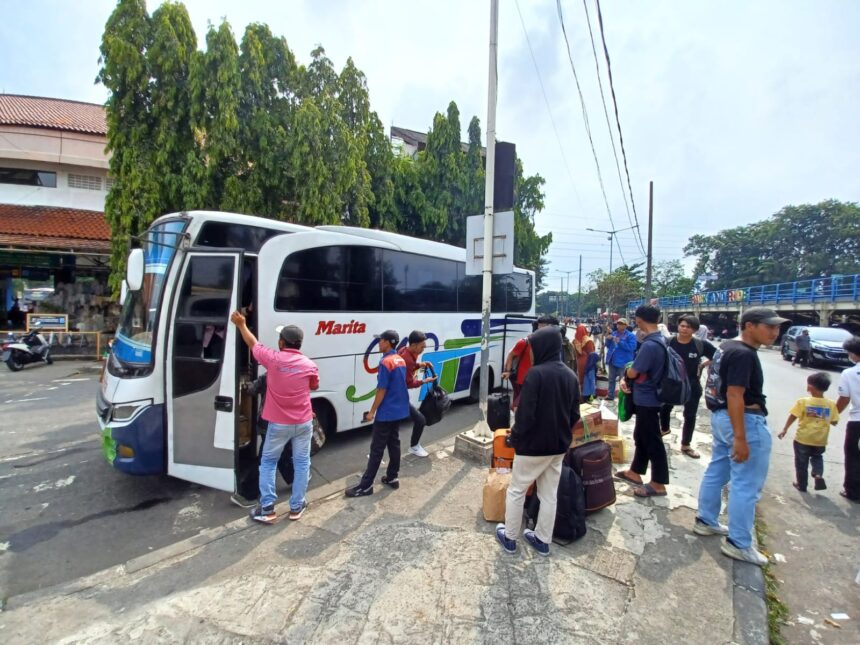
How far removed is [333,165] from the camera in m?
10.7

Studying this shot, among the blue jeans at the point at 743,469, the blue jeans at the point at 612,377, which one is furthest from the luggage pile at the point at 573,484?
the blue jeans at the point at 612,377

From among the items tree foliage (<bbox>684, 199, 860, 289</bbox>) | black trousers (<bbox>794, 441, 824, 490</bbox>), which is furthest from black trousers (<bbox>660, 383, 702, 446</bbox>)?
tree foliage (<bbox>684, 199, 860, 289</bbox>)

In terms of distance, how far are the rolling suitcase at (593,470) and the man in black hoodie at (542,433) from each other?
1.97ft

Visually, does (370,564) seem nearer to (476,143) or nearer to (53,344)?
(476,143)

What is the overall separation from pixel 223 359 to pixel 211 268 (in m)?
0.91

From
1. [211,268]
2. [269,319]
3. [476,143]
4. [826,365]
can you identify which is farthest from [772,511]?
[826,365]

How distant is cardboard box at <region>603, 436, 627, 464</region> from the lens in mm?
5129

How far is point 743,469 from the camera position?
3262mm

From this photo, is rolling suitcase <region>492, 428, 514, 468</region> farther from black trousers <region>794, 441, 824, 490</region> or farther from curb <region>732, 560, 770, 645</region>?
black trousers <region>794, 441, 824, 490</region>

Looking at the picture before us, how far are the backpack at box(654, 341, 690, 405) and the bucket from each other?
406 cm

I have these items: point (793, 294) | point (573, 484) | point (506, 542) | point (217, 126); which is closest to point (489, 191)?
point (573, 484)

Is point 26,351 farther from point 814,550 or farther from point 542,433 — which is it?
point 814,550

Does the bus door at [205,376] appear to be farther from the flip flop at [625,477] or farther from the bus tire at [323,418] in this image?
the flip flop at [625,477]

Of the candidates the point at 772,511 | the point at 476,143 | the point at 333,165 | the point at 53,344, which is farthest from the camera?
the point at 476,143
